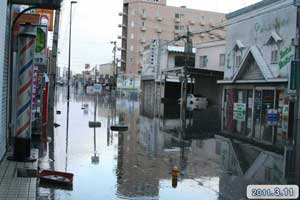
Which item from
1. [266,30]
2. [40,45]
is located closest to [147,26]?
[266,30]

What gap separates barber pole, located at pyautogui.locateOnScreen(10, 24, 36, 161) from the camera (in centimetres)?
1198

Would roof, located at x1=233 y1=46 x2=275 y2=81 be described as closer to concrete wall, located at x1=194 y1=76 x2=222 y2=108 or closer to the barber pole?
concrete wall, located at x1=194 y1=76 x2=222 y2=108

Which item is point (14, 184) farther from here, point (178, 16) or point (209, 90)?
point (178, 16)

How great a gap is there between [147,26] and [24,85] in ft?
362

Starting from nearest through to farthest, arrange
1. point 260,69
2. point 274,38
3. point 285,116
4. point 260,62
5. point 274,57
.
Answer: point 285,116, point 274,38, point 274,57, point 260,62, point 260,69

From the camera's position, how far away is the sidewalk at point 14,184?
8836mm

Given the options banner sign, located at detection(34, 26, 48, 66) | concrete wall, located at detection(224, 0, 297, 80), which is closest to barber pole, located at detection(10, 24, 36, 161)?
banner sign, located at detection(34, 26, 48, 66)

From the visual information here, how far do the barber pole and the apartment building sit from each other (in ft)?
339

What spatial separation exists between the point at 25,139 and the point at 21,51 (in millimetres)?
2145

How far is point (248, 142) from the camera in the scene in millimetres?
21484

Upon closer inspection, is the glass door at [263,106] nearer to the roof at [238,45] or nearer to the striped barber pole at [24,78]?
the roof at [238,45]

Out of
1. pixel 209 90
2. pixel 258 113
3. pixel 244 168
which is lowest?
pixel 244 168

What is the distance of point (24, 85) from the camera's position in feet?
39.5

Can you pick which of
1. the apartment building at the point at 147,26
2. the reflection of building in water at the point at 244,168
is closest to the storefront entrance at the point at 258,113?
the reflection of building in water at the point at 244,168
